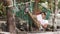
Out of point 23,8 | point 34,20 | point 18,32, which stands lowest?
point 18,32

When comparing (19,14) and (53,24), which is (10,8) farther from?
(53,24)

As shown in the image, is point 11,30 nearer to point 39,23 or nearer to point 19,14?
point 19,14

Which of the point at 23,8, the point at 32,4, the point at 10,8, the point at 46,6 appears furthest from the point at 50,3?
the point at 10,8

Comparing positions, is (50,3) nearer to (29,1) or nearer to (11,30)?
(29,1)

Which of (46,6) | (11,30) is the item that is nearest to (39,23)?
(46,6)

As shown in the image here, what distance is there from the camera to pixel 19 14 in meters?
1.68

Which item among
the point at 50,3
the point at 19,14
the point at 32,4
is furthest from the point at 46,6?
the point at 19,14

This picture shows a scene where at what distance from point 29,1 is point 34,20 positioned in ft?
0.71

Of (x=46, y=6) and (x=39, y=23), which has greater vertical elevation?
(x=46, y=6)

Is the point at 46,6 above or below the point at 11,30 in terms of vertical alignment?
above

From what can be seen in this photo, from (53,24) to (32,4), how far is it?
324 millimetres

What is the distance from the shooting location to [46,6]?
1.70m

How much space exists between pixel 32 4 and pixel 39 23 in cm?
22

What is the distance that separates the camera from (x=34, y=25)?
5.57 ft
